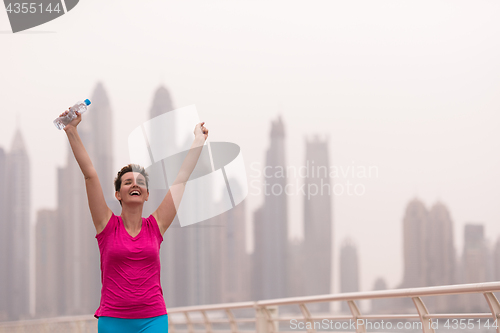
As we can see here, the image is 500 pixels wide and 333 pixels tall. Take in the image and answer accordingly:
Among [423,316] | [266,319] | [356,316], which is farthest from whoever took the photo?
[266,319]

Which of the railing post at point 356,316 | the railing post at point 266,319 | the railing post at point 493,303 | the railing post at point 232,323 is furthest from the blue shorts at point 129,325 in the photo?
the railing post at point 232,323

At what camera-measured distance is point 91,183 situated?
8.14ft

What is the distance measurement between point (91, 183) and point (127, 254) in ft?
1.09

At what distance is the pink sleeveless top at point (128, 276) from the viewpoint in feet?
7.79

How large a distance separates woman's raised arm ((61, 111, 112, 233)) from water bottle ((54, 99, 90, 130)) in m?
0.02

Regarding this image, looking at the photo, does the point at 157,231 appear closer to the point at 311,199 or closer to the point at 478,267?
the point at 478,267

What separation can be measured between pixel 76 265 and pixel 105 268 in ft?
375

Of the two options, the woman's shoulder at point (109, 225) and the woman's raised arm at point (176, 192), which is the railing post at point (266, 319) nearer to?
the woman's raised arm at point (176, 192)

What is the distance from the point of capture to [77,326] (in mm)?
12305

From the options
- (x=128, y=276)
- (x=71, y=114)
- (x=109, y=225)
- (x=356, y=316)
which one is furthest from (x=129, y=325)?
(x=356, y=316)

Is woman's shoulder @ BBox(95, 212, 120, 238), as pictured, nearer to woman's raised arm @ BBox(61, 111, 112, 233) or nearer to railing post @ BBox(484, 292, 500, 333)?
woman's raised arm @ BBox(61, 111, 112, 233)

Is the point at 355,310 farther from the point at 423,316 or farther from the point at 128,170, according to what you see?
the point at 128,170

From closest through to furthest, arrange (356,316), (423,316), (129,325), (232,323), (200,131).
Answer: (129,325), (200,131), (423,316), (356,316), (232,323)

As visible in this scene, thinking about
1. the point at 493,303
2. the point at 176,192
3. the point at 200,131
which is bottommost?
the point at 493,303
